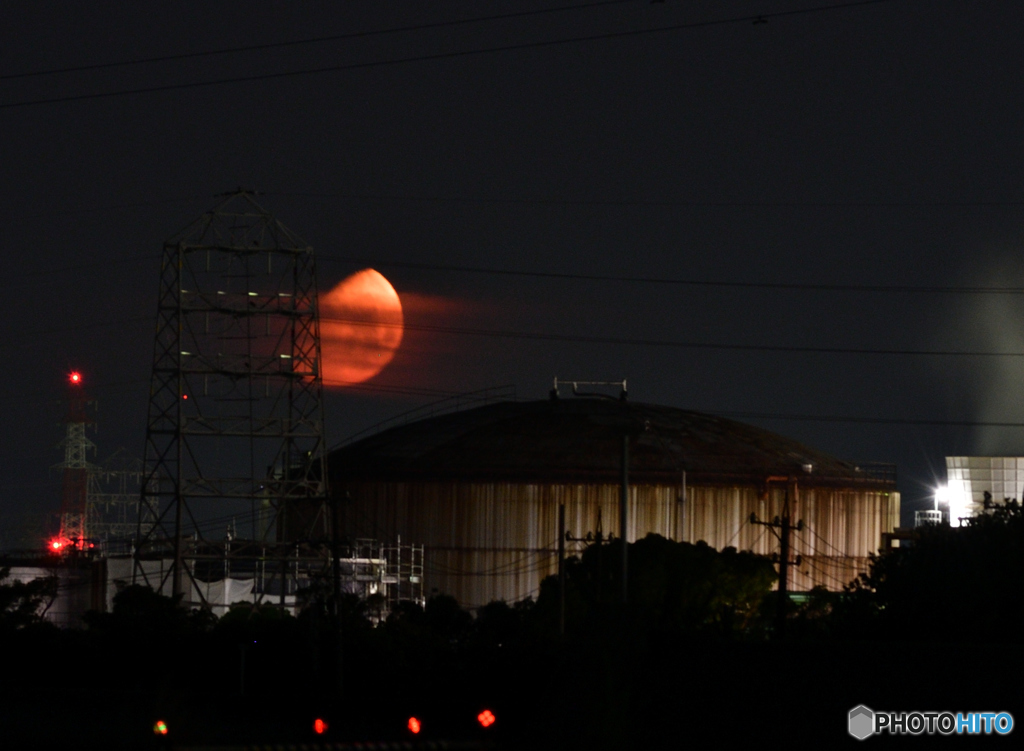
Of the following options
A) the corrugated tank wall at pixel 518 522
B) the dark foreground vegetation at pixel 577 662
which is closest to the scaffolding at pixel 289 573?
the corrugated tank wall at pixel 518 522

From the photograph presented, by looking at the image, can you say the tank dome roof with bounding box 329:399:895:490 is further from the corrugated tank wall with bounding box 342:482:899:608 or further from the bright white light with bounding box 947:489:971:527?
the bright white light with bounding box 947:489:971:527

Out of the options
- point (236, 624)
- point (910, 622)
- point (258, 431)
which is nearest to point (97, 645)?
point (236, 624)

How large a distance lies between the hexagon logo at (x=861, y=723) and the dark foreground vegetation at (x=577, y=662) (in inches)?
7.0

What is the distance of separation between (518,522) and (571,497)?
3586 mm

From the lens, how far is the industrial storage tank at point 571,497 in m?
92.3

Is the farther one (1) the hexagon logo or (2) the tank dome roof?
(2) the tank dome roof

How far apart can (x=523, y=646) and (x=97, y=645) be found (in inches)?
715

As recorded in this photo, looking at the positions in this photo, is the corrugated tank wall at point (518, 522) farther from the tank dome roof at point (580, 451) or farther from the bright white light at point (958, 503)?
the bright white light at point (958, 503)

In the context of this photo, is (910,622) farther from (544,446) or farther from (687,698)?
(544,446)

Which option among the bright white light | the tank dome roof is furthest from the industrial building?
the tank dome roof

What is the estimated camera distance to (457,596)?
92.1 metres

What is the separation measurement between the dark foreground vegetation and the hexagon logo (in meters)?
0.18

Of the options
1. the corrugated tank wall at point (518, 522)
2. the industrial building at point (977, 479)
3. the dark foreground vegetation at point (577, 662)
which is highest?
the industrial building at point (977, 479)

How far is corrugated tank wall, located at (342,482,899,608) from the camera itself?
9188cm
